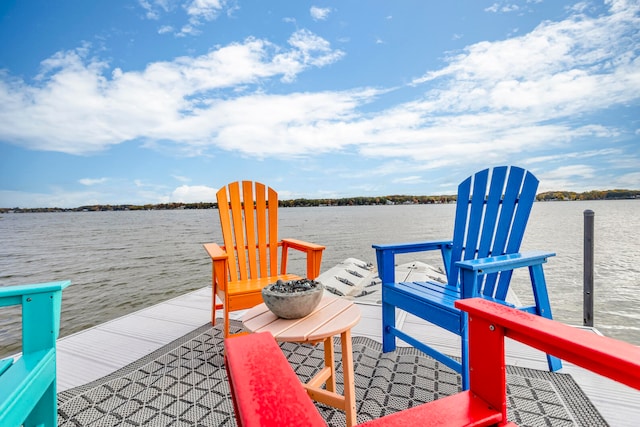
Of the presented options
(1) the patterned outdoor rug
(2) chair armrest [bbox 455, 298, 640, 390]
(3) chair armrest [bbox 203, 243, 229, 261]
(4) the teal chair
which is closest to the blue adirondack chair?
(1) the patterned outdoor rug

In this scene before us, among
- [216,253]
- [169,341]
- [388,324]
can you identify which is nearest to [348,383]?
[388,324]

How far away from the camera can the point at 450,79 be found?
23.5 ft

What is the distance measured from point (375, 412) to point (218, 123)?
11.1 metres


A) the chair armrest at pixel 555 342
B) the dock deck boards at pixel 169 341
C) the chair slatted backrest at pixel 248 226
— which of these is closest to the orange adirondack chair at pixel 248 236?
the chair slatted backrest at pixel 248 226

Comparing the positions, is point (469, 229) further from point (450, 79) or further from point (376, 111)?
point (376, 111)

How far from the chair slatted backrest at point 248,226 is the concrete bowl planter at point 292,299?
1.27m

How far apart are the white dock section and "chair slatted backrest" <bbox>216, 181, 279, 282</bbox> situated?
0.60 m

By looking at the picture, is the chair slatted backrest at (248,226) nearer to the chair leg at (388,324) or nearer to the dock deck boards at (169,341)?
the dock deck boards at (169,341)

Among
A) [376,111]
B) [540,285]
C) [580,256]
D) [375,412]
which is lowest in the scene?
[580,256]

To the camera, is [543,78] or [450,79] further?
[450,79]

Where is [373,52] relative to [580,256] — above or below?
above

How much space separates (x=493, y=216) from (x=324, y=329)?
4.85ft

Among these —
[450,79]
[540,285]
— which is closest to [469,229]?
[540,285]

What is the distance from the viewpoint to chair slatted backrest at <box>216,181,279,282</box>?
2.65m
